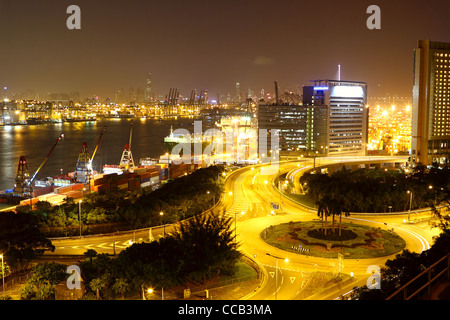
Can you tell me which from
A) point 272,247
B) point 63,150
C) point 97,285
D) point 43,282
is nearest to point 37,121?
point 63,150

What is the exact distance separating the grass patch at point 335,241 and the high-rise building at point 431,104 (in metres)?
13.7

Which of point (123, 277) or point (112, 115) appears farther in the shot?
point (112, 115)

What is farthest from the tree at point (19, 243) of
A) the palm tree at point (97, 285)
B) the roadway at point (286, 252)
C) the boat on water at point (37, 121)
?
the boat on water at point (37, 121)

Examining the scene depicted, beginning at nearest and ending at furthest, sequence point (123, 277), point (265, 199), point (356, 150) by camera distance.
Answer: point (123, 277), point (265, 199), point (356, 150)

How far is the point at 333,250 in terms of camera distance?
781cm

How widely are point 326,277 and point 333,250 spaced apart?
1.51 metres

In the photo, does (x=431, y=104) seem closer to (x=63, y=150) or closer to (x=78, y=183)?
(x=78, y=183)

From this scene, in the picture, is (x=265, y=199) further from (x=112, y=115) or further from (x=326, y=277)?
(x=112, y=115)

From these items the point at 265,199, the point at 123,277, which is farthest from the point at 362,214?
the point at 123,277

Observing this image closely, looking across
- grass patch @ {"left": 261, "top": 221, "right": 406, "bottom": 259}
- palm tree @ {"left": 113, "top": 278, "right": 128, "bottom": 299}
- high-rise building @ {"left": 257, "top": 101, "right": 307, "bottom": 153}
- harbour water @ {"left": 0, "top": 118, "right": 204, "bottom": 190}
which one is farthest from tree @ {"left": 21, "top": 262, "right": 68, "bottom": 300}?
high-rise building @ {"left": 257, "top": 101, "right": 307, "bottom": 153}

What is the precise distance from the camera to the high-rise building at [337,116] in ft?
94.5

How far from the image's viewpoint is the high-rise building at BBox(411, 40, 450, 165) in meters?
20.8

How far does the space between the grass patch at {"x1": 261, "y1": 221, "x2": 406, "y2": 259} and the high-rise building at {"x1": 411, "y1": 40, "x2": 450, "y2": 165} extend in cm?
1366

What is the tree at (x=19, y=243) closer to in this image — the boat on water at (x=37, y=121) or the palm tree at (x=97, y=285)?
the palm tree at (x=97, y=285)
